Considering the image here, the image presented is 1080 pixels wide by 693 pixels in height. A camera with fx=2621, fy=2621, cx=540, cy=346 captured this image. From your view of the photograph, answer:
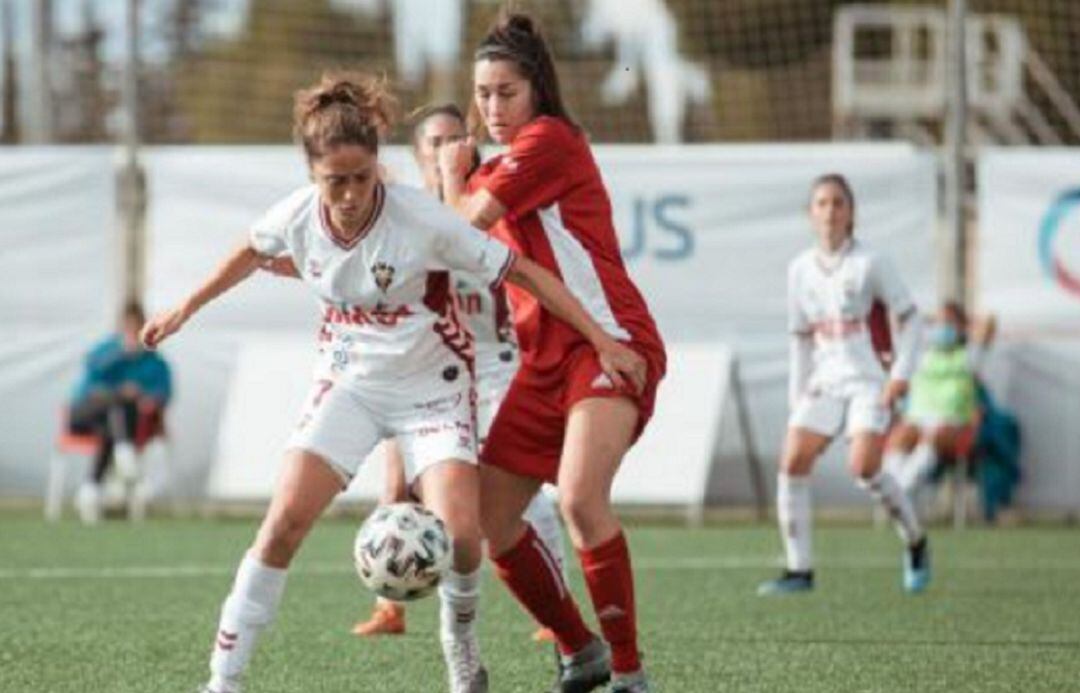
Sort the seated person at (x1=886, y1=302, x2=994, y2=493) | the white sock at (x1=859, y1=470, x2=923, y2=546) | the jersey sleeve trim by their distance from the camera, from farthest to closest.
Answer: the seated person at (x1=886, y1=302, x2=994, y2=493) < the white sock at (x1=859, y1=470, x2=923, y2=546) < the jersey sleeve trim

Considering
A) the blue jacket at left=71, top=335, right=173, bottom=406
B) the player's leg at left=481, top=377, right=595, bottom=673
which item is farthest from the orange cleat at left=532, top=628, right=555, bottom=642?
the blue jacket at left=71, top=335, right=173, bottom=406

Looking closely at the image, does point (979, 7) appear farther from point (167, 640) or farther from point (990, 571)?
point (167, 640)

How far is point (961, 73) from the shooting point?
17219 mm

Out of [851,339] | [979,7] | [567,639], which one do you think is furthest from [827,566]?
[979,7]

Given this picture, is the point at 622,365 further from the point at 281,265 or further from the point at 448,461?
the point at 281,265

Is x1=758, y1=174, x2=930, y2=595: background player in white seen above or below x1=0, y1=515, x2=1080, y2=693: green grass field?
above

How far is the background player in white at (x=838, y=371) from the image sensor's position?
11586 millimetres

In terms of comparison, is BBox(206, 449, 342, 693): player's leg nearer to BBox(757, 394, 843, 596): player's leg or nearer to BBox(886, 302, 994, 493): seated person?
BBox(757, 394, 843, 596): player's leg

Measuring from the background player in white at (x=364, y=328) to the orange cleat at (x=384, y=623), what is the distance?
244 cm

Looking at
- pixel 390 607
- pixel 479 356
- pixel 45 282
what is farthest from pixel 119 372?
pixel 479 356

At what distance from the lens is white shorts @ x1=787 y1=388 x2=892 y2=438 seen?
38.1 ft

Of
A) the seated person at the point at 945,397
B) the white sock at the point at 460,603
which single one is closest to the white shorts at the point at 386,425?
the white sock at the point at 460,603

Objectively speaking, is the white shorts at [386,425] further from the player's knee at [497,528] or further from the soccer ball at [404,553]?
the player's knee at [497,528]

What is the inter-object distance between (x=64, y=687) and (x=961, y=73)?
35.5ft
